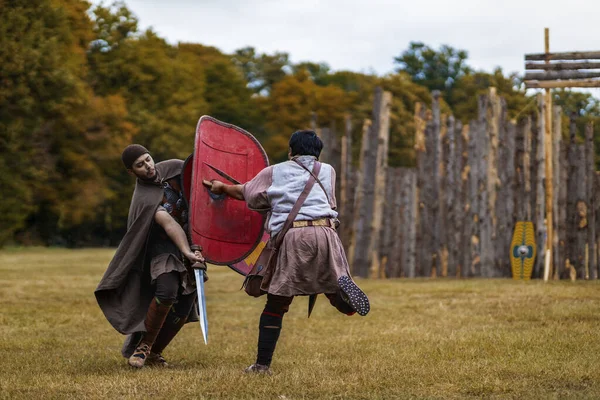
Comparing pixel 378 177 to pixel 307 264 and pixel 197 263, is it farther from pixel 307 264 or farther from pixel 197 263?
pixel 307 264

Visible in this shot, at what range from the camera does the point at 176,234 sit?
7.08m

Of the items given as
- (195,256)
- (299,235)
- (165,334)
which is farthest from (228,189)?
(165,334)

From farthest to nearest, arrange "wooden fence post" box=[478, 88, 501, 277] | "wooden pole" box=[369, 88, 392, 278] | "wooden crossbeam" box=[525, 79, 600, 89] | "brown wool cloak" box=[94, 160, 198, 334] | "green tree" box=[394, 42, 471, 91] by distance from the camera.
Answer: "green tree" box=[394, 42, 471, 91], "wooden pole" box=[369, 88, 392, 278], "wooden fence post" box=[478, 88, 501, 277], "wooden crossbeam" box=[525, 79, 600, 89], "brown wool cloak" box=[94, 160, 198, 334]

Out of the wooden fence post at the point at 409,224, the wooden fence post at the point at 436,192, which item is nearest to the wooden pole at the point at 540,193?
the wooden fence post at the point at 436,192

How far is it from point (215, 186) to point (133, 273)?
0.97 meters

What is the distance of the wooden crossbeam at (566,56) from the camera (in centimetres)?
1462

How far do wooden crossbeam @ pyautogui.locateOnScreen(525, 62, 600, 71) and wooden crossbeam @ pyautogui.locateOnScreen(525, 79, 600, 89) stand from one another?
19cm

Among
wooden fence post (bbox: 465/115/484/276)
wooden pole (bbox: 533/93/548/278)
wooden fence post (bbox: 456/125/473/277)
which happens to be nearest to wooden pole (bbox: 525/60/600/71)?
wooden pole (bbox: 533/93/548/278)

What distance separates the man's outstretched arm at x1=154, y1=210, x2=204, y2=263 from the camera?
6958 millimetres

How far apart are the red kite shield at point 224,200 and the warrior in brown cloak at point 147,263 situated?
8.4 inches

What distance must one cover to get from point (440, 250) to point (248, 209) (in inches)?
401

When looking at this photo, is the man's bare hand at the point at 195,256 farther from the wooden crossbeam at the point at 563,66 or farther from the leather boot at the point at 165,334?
the wooden crossbeam at the point at 563,66

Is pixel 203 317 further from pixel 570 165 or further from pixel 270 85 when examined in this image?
pixel 270 85

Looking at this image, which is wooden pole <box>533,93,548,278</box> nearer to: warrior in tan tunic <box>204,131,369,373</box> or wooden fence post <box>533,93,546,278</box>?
wooden fence post <box>533,93,546,278</box>
